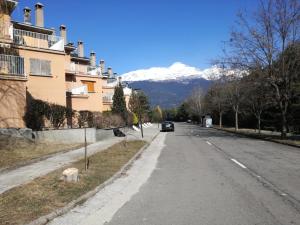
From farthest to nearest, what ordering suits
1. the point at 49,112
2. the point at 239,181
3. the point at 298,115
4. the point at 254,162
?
the point at 298,115 < the point at 49,112 < the point at 254,162 < the point at 239,181

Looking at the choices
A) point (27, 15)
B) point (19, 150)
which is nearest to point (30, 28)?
point (27, 15)

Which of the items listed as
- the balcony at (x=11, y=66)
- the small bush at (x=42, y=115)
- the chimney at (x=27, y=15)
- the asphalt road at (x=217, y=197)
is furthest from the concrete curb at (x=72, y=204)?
the chimney at (x=27, y=15)

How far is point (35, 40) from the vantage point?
36.1 metres

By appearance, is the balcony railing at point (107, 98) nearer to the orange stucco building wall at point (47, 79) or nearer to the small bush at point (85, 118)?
the orange stucco building wall at point (47, 79)

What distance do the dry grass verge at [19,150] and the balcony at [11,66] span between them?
4.25 m

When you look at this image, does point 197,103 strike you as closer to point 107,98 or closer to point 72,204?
point 107,98

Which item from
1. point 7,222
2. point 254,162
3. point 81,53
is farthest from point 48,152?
point 81,53

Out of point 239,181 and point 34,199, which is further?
point 239,181

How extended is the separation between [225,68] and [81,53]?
31692 millimetres

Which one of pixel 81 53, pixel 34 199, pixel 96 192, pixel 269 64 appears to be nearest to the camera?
pixel 34 199

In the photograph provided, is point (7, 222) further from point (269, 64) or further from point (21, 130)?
point (269, 64)

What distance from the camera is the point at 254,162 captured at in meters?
15.8

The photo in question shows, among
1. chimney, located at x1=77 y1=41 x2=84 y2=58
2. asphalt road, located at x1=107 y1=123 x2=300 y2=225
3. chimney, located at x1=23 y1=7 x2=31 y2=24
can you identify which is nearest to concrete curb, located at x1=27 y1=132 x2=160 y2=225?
asphalt road, located at x1=107 y1=123 x2=300 y2=225

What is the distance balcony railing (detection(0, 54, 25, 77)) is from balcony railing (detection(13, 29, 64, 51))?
1221 cm
